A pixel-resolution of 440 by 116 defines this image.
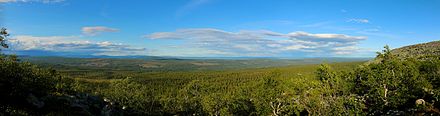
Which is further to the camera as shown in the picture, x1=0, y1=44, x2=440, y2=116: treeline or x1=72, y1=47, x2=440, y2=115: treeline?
x1=72, y1=47, x2=440, y2=115: treeline

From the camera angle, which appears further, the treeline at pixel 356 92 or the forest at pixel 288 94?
the treeline at pixel 356 92

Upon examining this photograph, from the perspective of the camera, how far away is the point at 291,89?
3199 inches

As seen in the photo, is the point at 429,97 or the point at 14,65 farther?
the point at 429,97

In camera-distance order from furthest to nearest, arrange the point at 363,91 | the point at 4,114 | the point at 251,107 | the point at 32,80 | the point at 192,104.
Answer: the point at 192,104, the point at 363,91, the point at 251,107, the point at 32,80, the point at 4,114

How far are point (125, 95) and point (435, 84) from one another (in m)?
110

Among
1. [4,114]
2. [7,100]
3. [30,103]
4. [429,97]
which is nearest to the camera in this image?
[4,114]

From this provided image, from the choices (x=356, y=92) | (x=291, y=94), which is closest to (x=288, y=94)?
(x=291, y=94)

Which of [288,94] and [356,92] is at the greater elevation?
[288,94]

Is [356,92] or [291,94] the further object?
[356,92]

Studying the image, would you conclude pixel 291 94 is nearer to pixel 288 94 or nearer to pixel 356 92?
pixel 288 94

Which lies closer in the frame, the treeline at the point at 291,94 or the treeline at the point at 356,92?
the treeline at the point at 291,94

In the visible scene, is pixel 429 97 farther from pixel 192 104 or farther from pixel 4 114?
pixel 192 104

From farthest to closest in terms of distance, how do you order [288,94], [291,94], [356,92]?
1. [356,92]
2. [288,94]
3. [291,94]

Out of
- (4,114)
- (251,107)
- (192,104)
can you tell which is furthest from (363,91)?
(4,114)
